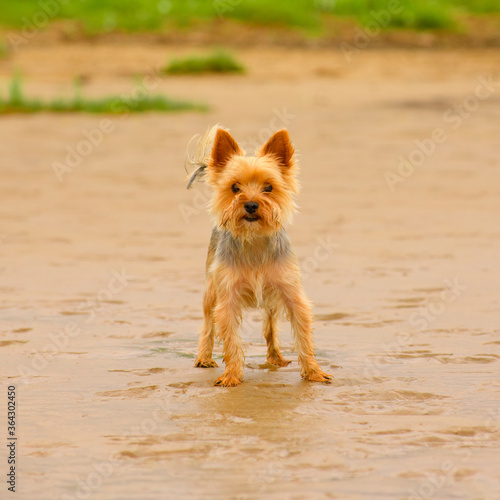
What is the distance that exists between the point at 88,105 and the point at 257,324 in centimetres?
1209

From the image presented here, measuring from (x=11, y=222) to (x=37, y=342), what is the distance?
4339 mm

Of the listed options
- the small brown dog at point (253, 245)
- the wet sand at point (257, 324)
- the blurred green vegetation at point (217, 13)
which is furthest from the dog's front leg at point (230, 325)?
the blurred green vegetation at point (217, 13)

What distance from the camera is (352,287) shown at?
341 inches

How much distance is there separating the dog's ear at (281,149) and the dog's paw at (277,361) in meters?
1.26

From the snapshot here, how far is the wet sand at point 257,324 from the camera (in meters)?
4.92

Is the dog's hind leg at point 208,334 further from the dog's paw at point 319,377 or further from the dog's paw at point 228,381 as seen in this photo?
the dog's paw at point 319,377

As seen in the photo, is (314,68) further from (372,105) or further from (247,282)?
(247,282)

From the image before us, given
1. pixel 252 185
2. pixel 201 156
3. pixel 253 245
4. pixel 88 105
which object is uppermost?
pixel 88 105

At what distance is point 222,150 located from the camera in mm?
6387

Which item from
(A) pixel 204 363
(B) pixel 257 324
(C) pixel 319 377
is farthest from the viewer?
(B) pixel 257 324

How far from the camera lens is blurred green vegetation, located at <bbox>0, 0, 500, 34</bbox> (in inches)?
1242

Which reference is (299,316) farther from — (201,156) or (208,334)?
(201,156)

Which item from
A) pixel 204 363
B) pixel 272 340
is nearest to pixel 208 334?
pixel 204 363

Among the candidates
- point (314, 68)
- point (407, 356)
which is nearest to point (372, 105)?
point (314, 68)
